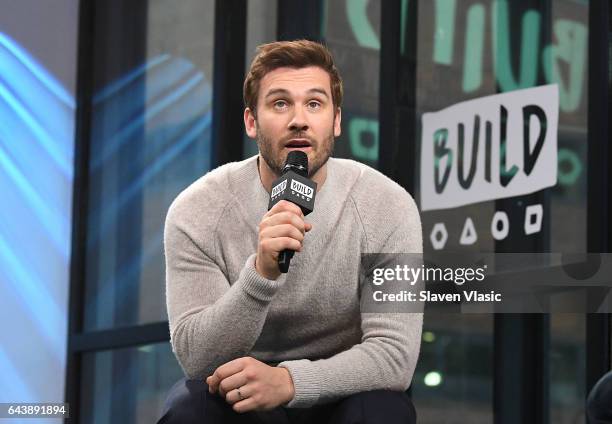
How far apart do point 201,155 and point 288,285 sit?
2205 millimetres

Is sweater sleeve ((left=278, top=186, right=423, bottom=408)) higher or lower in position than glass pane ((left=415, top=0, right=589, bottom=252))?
lower

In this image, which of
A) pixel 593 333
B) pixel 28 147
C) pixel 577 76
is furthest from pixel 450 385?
pixel 28 147

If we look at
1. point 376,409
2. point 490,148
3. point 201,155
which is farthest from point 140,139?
point 376,409

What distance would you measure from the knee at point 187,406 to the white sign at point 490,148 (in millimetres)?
1331

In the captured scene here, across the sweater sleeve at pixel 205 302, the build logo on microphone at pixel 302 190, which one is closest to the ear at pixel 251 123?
the sweater sleeve at pixel 205 302

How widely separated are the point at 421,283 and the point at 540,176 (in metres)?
1.03

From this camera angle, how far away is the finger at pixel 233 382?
1.67 m

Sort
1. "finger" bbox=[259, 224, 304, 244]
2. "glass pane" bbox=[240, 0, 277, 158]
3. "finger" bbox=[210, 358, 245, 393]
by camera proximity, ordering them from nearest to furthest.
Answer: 1. "finger" bbox=[259, 224, 304, 244]
2. "finger" bbox=[210, 358, 245, 393]
3. "glass pane" bbox=[240, 0, 277, 158]

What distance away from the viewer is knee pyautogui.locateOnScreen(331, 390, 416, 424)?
5.51 ft

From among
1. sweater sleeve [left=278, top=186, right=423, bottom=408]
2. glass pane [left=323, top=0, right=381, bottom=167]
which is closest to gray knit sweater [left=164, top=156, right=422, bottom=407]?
sweater sleeve [left=278, top=186, right=423, bottom=408]

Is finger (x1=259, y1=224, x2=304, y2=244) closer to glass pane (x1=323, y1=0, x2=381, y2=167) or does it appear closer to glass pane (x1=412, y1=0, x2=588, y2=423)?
glass pane (x1=412, y1=0, x2=588, y2=423)

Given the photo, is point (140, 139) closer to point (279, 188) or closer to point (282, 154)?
point (282, 154)

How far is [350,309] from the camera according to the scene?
6.14 ft

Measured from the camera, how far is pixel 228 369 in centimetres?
168
